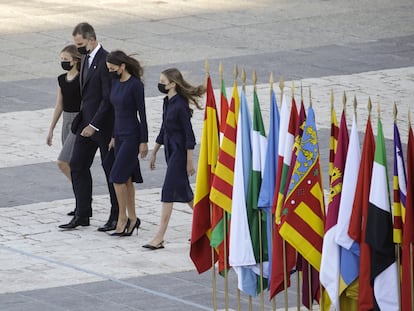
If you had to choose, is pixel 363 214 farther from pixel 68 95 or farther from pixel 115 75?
pixel 68 95

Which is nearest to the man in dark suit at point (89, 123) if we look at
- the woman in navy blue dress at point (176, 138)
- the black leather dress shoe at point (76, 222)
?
the black leather dress shoe at point (76, 222)

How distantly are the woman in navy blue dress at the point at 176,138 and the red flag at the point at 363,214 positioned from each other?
12.9 ft

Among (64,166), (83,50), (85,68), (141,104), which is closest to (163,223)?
(141,104)

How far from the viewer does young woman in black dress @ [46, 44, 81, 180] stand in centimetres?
1371

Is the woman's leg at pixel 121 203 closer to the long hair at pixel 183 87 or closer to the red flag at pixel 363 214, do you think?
the long hair at pixel 183 87

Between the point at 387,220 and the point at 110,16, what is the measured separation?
1846 centimetres

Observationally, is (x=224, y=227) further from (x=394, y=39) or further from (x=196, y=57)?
(x=394, y=39)

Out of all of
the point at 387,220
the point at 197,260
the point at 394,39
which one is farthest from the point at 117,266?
the point at 394,39

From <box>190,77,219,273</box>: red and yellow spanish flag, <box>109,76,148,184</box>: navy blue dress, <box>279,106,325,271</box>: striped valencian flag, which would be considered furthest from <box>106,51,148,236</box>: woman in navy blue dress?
<box>279,106,325,271</box>: striped valencian flag

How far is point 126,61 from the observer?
12828 millimetres

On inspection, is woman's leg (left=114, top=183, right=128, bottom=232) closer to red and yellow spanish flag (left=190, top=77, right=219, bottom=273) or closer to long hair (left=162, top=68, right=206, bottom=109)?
long hair (left=162, top=68, right=206, bottom=109)

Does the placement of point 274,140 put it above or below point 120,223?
above

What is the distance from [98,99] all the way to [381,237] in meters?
5.52

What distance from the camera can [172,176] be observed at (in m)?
12.7
